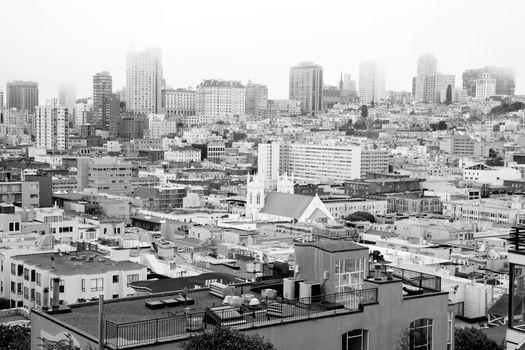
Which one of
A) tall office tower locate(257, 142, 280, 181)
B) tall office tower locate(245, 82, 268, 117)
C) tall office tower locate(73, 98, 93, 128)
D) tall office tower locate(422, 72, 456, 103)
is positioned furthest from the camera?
tall office tower locate(422, 72, 456, 103)

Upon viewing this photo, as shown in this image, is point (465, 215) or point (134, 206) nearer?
point (134, 206)

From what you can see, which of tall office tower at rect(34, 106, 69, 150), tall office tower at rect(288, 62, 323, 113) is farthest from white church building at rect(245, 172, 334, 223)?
tall office tower at rect(288, 62, 323, 113)

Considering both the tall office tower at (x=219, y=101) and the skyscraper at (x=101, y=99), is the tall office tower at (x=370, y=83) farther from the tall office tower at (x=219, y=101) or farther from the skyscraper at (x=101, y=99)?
the skyscraper at (x=101, y=99)

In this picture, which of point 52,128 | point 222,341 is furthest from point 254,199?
point 52,128

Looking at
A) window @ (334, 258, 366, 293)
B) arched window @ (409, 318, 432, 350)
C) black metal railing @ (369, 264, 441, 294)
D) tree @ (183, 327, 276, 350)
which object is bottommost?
arched window @ (409, 318, 432, 350)

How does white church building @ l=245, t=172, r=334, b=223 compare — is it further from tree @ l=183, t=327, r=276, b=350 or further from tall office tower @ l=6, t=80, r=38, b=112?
tall office tower @ l=6, t=80, r=38, b=112

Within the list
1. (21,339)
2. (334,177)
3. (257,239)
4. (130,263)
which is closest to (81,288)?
(130,263)

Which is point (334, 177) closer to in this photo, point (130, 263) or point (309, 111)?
point (130, 263)
